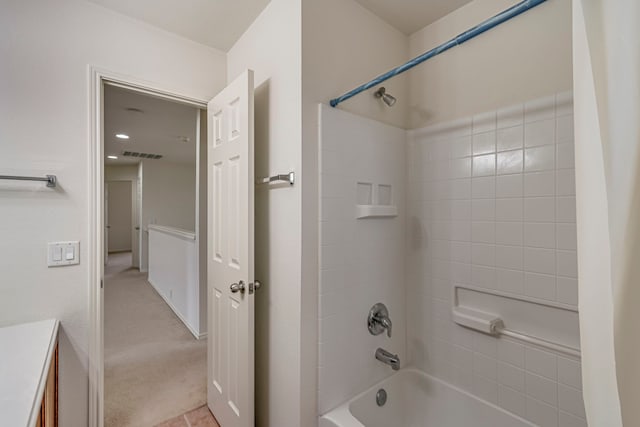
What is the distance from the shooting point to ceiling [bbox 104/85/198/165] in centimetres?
288

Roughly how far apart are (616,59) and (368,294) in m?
1.30

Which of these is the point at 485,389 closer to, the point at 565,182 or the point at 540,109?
the point at 565,182

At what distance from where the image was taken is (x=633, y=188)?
1.52 feet

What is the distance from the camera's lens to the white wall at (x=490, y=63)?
1218mm

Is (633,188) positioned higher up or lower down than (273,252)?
higher up

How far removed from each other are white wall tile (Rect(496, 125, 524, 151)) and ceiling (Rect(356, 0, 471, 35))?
30.2 inches

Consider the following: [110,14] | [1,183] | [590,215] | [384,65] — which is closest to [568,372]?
[590,215]

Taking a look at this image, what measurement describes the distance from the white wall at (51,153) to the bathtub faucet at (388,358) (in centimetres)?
160

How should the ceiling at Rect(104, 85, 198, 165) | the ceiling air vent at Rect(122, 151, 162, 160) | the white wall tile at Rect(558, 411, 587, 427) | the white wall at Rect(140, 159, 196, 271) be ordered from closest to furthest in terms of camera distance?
the white wall tile at Rect(558, 411, 587, 427)
the ceiling at Rect(104, 85, 198, 165)
the ceiling air vent at Rect(122, 151, 162, 160)
the white wall at Rect(140, 159, 196, 271)

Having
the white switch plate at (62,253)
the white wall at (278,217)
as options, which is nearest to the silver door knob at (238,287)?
the white wall at (278,217)

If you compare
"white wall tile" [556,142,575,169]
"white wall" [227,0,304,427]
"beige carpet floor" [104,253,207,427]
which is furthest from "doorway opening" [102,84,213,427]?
"white wall tile" [556,142,575,169]

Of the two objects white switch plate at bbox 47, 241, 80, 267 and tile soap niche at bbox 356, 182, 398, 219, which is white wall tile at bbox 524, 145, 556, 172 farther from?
white switch plate at bbox 47, 241, 80, 267

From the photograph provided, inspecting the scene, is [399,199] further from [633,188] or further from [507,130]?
[633,188]

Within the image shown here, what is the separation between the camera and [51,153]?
1.39m
